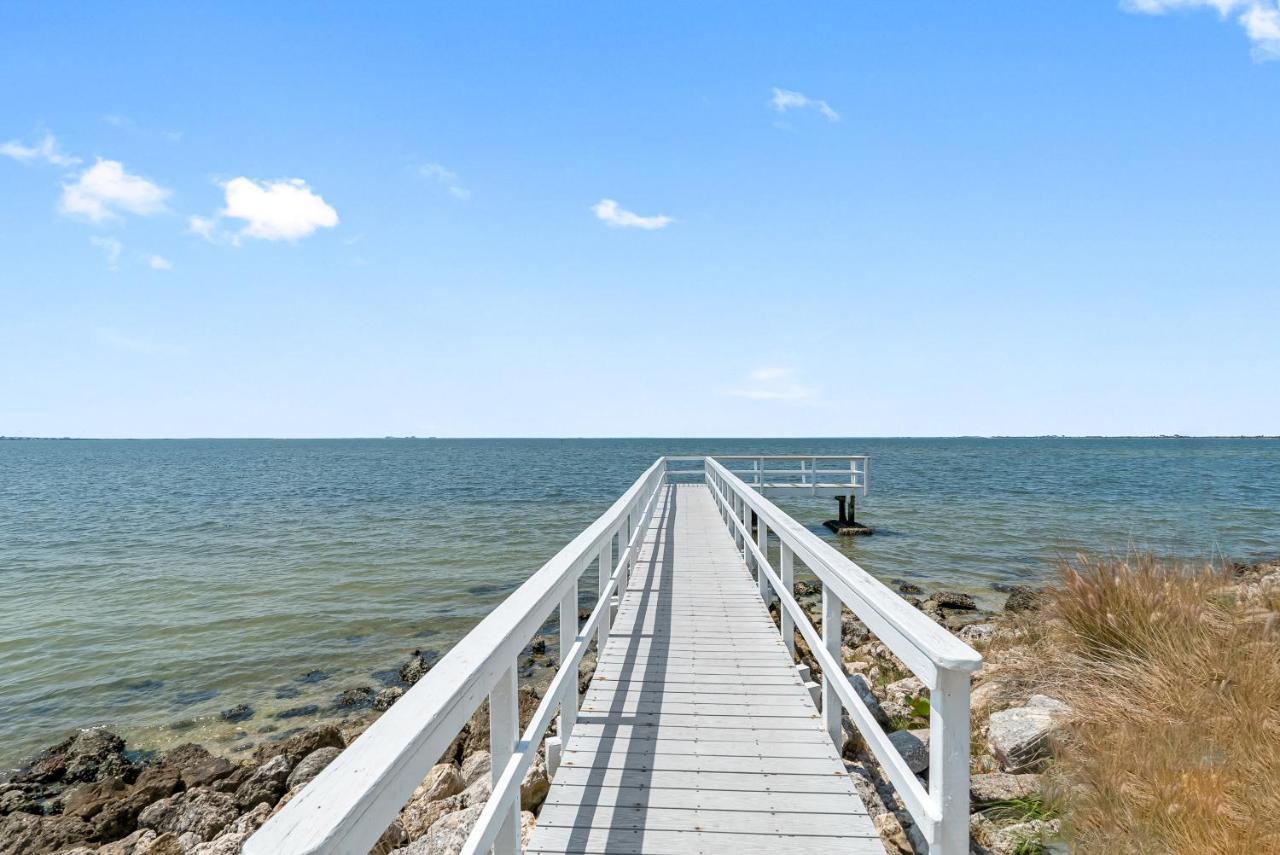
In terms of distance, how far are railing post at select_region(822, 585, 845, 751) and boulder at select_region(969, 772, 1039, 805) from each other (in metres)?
0.85

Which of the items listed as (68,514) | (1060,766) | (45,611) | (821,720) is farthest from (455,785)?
(68,514)

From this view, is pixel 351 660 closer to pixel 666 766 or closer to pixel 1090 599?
pixel 666 766

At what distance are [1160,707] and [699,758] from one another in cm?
322

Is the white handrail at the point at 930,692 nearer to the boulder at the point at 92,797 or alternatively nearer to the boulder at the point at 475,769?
the boulder at the point at 475,769

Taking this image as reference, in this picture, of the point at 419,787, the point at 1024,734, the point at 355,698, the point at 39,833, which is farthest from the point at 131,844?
the point at 1024,734

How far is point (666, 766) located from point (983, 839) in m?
1.76

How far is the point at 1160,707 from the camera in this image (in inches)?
180

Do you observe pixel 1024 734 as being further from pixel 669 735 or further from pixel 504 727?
pixel 504 727

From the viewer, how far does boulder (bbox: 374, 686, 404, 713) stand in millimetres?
8883

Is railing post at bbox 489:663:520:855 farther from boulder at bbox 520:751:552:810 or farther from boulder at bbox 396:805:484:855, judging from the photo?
boulder at bbox 520:751:552:810

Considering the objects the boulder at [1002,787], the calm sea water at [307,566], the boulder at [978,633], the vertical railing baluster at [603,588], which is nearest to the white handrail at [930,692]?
the boulder at [1002,787]

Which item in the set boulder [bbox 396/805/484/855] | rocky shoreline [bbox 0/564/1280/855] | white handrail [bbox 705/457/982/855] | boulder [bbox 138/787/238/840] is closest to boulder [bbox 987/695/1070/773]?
rocky shoreline [bbox 0/564/1280/855]

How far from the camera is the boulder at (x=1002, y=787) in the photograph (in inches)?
162

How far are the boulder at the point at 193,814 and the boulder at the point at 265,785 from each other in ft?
0.43
